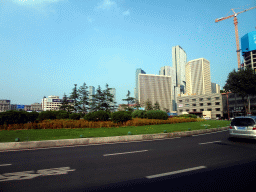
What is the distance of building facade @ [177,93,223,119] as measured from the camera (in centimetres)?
9625

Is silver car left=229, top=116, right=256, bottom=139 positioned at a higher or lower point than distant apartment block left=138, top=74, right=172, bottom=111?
lower

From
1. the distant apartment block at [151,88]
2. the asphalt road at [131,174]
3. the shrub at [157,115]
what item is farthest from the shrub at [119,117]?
the distant apartment block at [151,88]

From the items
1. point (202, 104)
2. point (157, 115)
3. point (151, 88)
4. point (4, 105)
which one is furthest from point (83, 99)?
point (151, 88)

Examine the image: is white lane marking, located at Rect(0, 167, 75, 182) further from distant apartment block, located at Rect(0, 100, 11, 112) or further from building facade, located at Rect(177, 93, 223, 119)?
distant apartment block, located at Rect(0, 100, 11, 112)

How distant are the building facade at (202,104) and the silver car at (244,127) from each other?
296 ft

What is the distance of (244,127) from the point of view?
33.4ft

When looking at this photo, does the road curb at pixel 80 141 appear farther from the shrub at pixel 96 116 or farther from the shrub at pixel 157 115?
the shrub at pixel 157 115

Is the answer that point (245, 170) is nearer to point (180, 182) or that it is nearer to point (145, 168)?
point (180, 182)

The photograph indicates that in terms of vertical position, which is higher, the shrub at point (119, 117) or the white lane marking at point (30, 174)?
the shrub at point (119, 117)

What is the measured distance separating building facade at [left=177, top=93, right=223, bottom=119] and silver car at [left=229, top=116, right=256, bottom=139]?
90115mm

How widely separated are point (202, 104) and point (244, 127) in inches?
3994

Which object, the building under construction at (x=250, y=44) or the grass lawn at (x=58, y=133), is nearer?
the grass lawn at (x=58, y=133)

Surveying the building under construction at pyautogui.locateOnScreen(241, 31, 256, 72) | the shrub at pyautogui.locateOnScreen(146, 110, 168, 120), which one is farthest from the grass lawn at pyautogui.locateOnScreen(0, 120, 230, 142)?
the building under construction at pyautogui.locateOnScreen(241, 31, 256, 72)

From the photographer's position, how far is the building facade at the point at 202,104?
9625 centimetres
